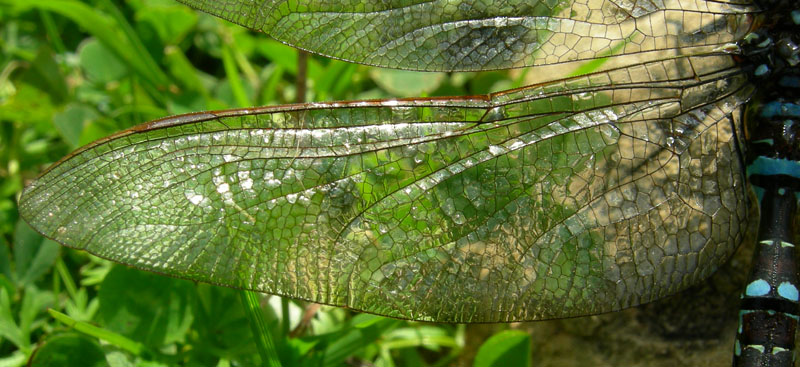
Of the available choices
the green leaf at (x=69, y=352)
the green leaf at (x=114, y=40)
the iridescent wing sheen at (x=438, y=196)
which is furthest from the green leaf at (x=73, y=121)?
the iridescent wing sheen at (x=438, y=196)

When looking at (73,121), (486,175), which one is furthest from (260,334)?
(73,121)

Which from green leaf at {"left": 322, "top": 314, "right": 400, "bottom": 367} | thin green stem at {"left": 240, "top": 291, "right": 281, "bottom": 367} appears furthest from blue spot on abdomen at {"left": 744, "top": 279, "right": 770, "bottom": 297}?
thin green stem at {"left": 240, "top": 291, "right": 281, "bottom": 367}

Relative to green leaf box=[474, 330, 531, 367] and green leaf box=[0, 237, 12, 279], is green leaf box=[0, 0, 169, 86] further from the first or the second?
green leaf box=[474, 330, 531, 367]

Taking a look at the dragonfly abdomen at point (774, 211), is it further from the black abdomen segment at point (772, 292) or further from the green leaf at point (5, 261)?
the green leaf at point (5, 261)

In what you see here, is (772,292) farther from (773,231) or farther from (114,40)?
(114,40)

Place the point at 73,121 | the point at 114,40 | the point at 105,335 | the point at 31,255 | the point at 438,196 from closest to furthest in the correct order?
the point at 438,196
the point at 105,335
the point at 31,255
the point at 73,121
the point at 114,40

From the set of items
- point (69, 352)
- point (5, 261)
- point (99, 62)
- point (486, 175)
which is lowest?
point (69, 352)
